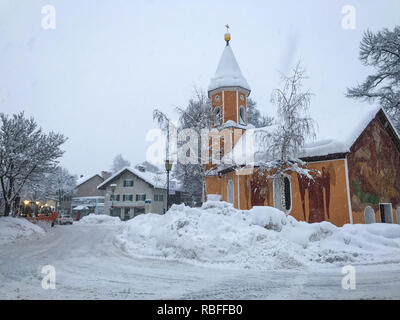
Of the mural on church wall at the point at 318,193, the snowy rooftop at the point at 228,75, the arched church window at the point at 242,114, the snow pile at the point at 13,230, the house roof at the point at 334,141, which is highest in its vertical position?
the snowy rooftop at the point at 228,75

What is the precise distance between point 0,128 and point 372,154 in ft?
84.3

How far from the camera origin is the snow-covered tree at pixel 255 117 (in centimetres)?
4128

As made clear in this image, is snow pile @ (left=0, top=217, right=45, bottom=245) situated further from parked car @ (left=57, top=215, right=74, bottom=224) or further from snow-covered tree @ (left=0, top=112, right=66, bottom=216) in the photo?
parked car @ (left=57, top=215, right=74, bottom=224)

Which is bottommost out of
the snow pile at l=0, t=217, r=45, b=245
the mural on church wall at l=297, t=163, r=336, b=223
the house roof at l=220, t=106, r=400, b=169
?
the snow pile at l=0, t=217, r=45, b=245

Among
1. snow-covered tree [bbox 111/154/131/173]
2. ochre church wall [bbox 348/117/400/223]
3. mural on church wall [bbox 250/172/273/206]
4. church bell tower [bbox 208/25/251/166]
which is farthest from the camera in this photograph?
snow-covered tree [bbox 111/154/131/173]

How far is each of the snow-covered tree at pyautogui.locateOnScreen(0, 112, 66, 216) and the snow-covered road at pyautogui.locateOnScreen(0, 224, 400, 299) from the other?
13459mm

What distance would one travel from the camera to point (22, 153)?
20.7m

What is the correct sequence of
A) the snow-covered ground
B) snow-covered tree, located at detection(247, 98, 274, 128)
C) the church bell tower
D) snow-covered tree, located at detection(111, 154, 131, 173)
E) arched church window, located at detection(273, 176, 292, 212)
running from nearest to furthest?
the snow-covered ground, arched church window, located at detection(273, 176, 292, 212), the church bell tower, snow-covered tree, located at detection(247, 98, 274, 128), snow-covered tree, located at detection(111, 154, 131, 173)

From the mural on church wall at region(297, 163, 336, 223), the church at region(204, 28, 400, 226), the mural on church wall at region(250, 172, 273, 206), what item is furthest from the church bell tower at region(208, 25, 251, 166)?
the mural on church wall at region(297, 163, 336, 223)

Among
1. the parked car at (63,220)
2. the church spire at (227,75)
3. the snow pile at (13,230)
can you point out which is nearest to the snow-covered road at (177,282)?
the snow pile at (13,230)

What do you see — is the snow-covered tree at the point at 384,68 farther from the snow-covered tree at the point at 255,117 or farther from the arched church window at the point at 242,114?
the snow-covered tree at the point at 255,117

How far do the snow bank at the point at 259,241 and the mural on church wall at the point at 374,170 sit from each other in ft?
12.2

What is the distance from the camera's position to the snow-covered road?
547 centimetres
